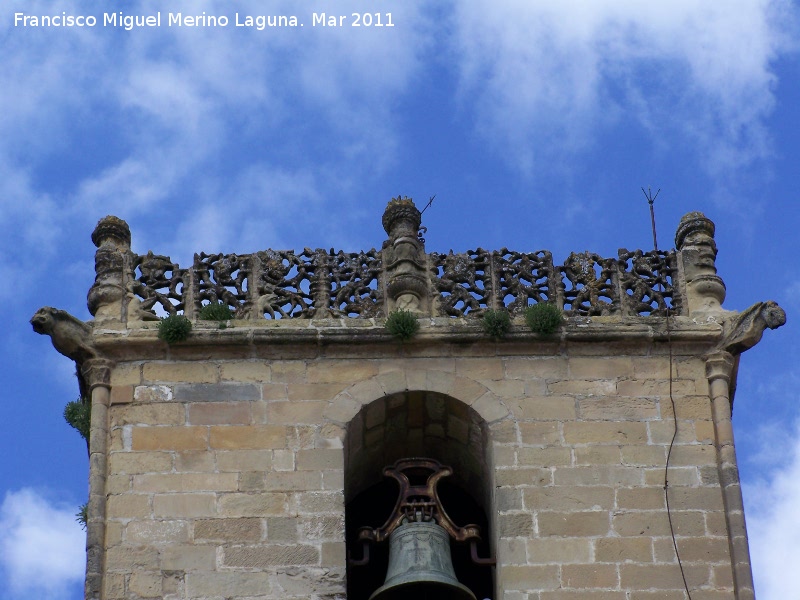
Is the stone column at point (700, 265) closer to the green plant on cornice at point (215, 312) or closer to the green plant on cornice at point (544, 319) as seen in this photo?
the green plant on cornice at point (544, 319)

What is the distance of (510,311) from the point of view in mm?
20531

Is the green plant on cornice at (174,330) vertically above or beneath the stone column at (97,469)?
above

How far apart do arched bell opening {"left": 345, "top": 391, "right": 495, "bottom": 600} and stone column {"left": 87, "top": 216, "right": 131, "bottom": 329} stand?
2102 millimetres

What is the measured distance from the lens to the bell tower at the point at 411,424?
19000 mm

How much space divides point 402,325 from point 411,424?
2.66 ft

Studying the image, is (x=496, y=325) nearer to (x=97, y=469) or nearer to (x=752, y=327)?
(x=752, y=327)

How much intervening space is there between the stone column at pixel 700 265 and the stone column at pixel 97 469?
4581 mm

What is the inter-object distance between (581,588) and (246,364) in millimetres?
3210

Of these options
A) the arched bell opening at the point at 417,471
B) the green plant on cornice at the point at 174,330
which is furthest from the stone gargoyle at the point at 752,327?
the green plant on cornice at the point at 174,330

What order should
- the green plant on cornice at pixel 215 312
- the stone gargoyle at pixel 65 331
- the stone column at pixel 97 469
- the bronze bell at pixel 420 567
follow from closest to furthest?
the stone column at pixel 97 469, the bronze bell at pixel 420 567, the stone gargoyle at pixel 65 331, the green plant on cornice at pixel 215 312

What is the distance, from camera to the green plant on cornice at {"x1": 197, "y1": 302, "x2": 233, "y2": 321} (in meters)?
20.4

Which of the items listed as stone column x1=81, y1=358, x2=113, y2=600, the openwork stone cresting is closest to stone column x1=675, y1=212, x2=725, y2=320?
the openwork stone cresting

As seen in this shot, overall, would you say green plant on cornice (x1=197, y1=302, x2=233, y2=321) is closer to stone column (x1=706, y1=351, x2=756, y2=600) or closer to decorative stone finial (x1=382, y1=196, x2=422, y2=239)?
decorative stone finial (x1=382, y1=196, x2=422, y2=239)

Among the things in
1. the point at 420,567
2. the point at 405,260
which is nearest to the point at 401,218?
the point at 405,260
